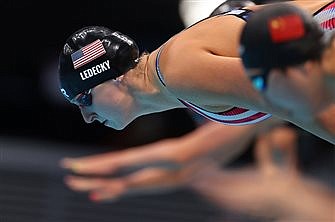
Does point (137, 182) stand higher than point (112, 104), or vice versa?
point (112, 104)

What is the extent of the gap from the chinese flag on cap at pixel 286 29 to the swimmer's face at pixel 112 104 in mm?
706

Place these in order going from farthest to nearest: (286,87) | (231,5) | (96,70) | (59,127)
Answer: (59,127) → (231,5) → (96,70) → (286,87)

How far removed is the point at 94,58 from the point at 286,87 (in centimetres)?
75

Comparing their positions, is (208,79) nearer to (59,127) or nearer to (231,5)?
(231,5)

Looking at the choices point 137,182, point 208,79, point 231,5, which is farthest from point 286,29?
point 137,182

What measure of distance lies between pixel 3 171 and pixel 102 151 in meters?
0.81

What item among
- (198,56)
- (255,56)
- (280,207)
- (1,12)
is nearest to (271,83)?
(255,56)

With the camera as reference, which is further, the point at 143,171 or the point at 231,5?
the point at 143,171

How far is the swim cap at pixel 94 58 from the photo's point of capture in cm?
194

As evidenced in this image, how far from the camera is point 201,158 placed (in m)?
4.04

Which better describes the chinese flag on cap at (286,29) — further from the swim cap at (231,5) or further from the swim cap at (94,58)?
the swim cap at (231,5)

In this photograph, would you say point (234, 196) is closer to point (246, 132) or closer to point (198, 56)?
point (246, 132)

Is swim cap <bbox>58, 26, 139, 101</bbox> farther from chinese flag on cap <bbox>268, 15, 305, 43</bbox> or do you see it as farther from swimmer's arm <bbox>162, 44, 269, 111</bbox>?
chinese flag on cap <bbox>268, 15, 305, 43</bbox>

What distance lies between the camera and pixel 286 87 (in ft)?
4.30
